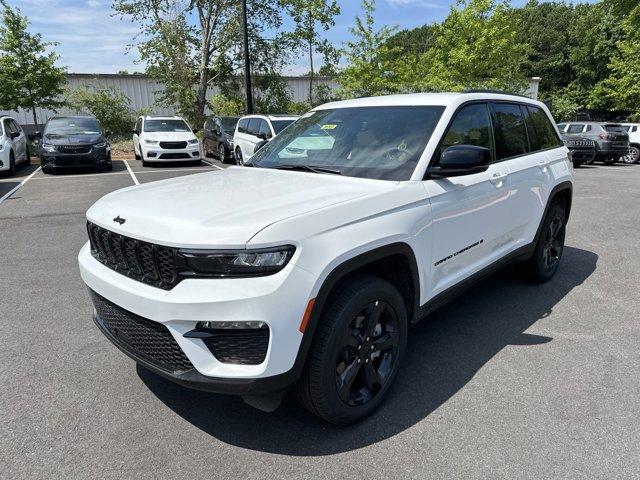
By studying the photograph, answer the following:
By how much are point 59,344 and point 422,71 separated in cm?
2506

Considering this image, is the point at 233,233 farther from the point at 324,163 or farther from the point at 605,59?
the point at 605,59

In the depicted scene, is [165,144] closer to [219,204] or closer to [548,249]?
[548,249]

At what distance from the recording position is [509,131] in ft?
13.6

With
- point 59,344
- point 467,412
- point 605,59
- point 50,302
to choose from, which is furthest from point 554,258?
point 605,59

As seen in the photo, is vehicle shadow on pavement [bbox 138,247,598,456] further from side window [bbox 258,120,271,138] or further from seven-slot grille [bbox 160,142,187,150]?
seven-slot grille [bbox 160,142,187,150]

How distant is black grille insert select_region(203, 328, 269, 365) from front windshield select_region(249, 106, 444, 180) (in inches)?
52.8

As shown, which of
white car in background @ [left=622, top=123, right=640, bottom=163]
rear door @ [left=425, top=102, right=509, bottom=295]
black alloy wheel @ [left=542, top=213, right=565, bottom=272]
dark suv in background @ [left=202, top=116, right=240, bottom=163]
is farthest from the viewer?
white car in background @ [left=622, top=123, right=640, bottom=163]

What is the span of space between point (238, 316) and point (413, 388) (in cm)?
147

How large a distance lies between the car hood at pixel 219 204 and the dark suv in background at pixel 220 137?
13.6 meters

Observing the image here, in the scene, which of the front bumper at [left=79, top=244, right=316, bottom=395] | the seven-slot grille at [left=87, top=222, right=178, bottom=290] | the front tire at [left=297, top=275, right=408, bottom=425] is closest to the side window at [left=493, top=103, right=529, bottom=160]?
the front tire at [left=297, top=275, right=408, bottom=425]

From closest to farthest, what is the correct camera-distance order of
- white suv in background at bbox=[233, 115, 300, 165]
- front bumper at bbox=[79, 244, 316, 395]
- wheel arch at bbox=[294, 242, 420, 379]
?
front bumper at bbox=[79, 244, 316, 395] < wheel arch at bbox=[294, 242, 420, 379] < white suv in background at bbox=[233, 115, 300, 165]

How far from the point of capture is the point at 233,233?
2127mm

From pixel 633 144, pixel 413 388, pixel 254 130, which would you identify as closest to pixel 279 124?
pixel 254 130

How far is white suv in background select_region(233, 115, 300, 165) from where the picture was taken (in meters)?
13.3
